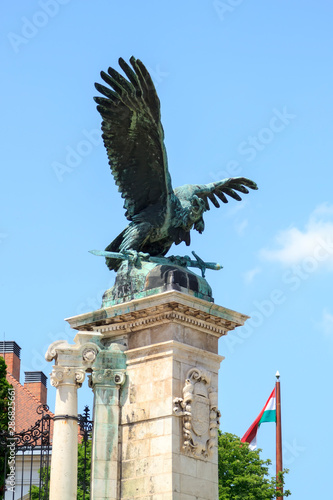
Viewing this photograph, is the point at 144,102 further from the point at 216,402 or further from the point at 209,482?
the point at 209,482

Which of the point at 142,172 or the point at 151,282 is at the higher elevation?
the point at 142,172

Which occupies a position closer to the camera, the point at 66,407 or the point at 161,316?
the point at 66,407

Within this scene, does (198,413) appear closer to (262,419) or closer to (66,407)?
(66,407)

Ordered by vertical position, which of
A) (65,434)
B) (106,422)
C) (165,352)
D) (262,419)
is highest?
(262,419)

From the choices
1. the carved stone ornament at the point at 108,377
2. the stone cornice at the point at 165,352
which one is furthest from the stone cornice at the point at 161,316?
the carved stone ornament at the point at 108,377

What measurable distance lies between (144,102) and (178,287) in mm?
2774

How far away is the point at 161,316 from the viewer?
13852mm

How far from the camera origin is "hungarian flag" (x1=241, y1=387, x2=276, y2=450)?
3189cm

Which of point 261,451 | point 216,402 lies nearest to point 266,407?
point 261,451

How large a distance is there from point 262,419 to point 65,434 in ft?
63.0

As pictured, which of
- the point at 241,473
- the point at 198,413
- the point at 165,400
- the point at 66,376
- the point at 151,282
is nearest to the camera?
the point at 165,400

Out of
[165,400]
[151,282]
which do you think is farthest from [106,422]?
[151,282]

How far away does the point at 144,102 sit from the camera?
1442cm

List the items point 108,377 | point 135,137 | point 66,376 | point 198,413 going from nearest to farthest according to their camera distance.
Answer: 1. point 198,413
2. point 66,376
3. point 108,377
4. point 135,137
